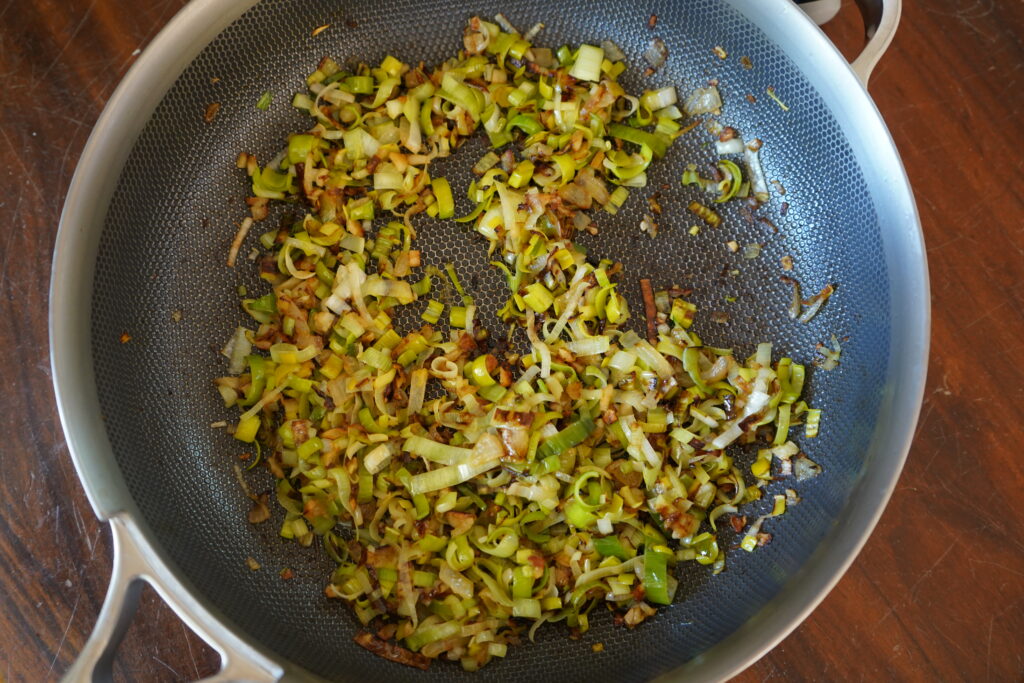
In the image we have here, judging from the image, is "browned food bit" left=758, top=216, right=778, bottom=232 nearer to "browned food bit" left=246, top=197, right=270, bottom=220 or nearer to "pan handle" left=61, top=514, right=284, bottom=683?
"browned food bit" left=246, top=197, right=270, bottom=220

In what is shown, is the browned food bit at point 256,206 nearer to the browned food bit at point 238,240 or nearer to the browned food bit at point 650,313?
the browned food bit at point 238,240

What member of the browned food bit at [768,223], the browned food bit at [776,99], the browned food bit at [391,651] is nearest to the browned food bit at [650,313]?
the browned food bit at [768,223]

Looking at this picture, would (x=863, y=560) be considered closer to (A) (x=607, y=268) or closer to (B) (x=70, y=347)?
(A) (x=607, y=268)

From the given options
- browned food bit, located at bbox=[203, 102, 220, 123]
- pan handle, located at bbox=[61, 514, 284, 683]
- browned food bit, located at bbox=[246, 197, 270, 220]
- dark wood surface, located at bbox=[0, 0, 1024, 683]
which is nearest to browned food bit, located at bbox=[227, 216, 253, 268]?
browned food bit, located at bbox=[246, 197, 270, 220]

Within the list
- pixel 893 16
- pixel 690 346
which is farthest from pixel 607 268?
pixel 893 16

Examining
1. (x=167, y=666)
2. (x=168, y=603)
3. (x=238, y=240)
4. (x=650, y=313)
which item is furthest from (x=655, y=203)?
(x=167, y=666)

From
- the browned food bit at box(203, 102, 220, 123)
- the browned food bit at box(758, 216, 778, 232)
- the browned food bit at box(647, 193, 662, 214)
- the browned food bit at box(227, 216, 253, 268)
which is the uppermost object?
the browned food bit at box(758, 216, 778, 232)

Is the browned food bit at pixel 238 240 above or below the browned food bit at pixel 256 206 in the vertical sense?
below
